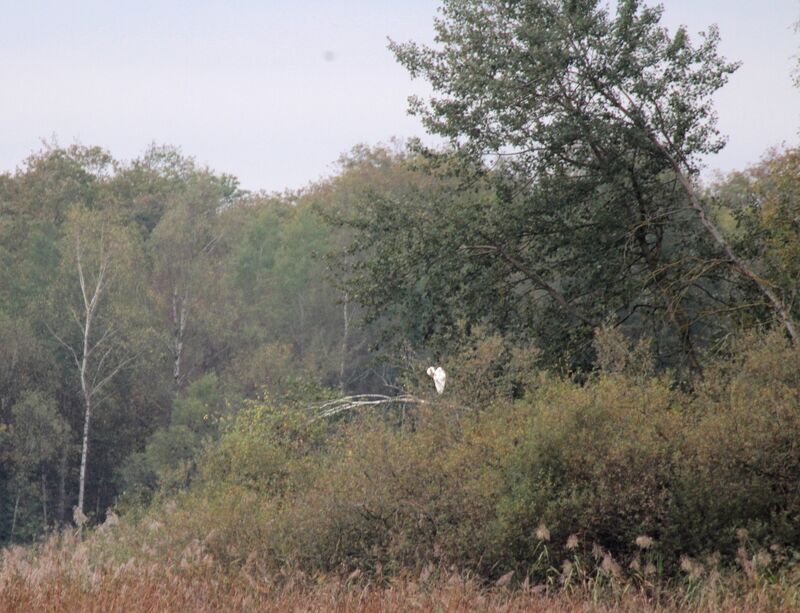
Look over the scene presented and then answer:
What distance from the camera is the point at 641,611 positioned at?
7184 millimetres

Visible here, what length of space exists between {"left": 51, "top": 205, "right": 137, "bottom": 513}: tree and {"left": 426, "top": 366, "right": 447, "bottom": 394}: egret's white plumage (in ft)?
113

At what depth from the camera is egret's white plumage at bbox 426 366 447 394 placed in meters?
14.2

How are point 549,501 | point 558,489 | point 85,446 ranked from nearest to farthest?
1. point 549,501
2. point 558,489
3. point 85,446

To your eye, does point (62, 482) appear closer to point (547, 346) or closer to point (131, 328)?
point (131, 328)

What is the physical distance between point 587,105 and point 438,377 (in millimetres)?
5670

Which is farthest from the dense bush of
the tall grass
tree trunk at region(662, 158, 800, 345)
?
tree trunk at region(662, 158, 800, 345)

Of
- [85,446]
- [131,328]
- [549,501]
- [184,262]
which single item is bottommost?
[85,446]

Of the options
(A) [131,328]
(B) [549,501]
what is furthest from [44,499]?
(B) [549,501]

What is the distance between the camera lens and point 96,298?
47500mm

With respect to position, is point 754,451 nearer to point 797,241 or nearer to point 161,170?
point 797,241

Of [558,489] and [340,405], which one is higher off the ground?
[340,405]

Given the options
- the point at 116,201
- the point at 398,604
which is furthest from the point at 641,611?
the point at 116,201

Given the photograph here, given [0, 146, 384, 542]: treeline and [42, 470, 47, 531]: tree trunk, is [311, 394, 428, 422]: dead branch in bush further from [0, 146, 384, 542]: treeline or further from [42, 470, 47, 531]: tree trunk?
[42, 470, 47, 531]: tree trunk

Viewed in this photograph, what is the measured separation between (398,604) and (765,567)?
366cm
